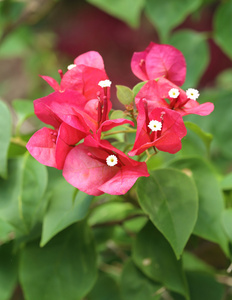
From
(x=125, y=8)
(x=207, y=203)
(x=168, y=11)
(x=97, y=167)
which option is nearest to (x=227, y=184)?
(x=207, y=203)

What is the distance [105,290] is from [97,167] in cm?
36

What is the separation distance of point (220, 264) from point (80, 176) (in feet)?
1.79

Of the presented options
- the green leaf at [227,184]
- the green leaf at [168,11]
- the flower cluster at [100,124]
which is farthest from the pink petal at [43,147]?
the green leaf at [168,11]

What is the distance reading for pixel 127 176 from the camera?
52 cm

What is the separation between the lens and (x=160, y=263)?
70 cm

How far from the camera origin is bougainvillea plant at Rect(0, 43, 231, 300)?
55 centimetres

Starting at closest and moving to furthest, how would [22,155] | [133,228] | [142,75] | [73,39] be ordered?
1. [142,75]
2. [22,155]
3. [133,228]
4. [73,39]

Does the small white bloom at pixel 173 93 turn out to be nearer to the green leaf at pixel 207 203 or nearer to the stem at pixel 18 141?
the green leaf at pixel 207 203

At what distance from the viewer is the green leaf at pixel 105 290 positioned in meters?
0.82

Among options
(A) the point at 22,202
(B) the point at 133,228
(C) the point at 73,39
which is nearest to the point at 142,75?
(A) the point at 22,202

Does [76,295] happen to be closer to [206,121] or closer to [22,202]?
[22,202]

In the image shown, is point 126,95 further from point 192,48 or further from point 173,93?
point 192,48

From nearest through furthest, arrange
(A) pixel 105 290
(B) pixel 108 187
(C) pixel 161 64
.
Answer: (B) pixel 108 187, (C) pixel 161 64, (A) pixel 105 290

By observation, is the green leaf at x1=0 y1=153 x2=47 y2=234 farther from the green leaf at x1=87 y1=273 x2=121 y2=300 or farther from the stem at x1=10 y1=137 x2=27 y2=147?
the green leaf at x1=87 y1=273 x2=121 y2=300
